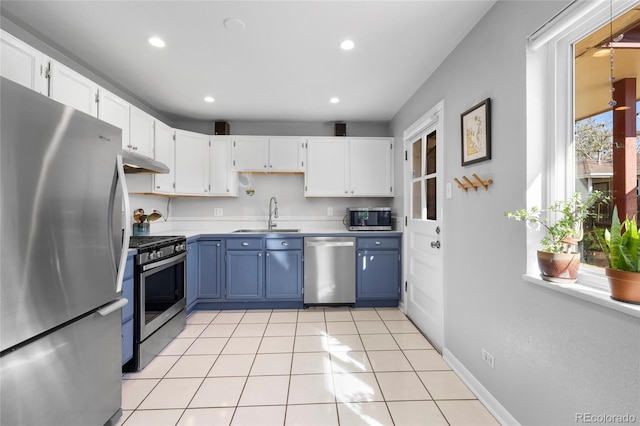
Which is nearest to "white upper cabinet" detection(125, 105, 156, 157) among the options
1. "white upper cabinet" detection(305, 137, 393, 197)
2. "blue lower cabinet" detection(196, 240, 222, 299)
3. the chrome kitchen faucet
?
"blue lower cabinet" detection(196, 240, 222, 299)

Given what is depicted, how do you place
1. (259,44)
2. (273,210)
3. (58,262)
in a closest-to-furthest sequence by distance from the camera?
(58,262) → (259,44) → (273,210)

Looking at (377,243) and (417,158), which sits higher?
(417,158)

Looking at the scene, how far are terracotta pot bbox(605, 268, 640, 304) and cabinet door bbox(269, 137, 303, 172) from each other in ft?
10.3

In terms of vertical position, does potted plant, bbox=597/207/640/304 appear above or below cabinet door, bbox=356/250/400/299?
above

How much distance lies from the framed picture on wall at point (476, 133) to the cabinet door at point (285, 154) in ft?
7.07

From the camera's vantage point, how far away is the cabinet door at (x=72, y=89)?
1811 mm

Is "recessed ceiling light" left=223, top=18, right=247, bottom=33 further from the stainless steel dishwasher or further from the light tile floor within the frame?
the light tile floor

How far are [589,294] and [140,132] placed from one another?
11.3 ft

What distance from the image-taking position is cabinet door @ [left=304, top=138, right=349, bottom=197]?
3.75 metres

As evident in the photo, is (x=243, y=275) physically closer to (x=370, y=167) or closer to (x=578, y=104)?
(x=370, y=167)

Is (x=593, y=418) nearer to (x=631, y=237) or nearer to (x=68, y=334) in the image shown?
(x=631, y=237)

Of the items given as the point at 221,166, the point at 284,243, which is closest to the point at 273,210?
the point at 284,243

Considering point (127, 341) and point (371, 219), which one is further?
point (371, 219)

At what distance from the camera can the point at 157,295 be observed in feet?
7.94
